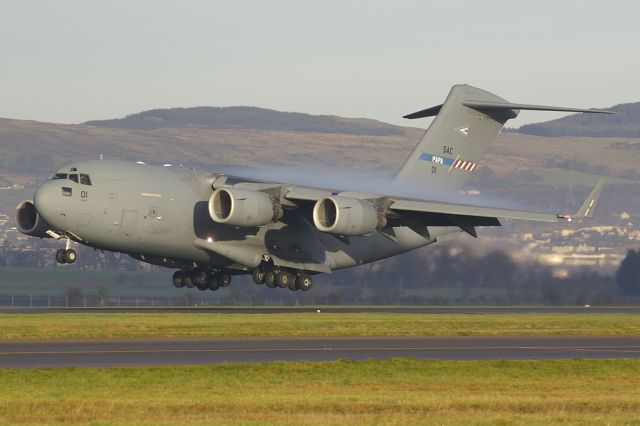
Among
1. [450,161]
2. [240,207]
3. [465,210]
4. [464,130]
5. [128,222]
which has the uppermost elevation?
[464,130]

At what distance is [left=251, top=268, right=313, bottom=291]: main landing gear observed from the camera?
42219mm

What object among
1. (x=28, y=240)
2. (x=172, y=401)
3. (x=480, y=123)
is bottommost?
(x=28, y=240)

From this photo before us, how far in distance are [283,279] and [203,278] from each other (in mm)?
3146

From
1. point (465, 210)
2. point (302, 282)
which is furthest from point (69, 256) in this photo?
point (465, 210)

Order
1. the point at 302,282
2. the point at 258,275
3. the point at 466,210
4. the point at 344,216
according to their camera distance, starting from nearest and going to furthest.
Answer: the point at 344,216, the point at 466,210, the point at 258,275, the point at 302,282

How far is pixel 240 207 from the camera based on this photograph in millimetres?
39375

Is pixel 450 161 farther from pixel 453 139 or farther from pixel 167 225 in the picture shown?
pixel 167 225

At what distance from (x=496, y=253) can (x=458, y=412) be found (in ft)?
118

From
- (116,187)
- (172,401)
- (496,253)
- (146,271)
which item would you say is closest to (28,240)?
(146,271)

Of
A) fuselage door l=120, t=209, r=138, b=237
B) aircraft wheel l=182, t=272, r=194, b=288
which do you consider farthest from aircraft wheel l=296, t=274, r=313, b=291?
fuselage door l=120, t=209, r=138, b=237

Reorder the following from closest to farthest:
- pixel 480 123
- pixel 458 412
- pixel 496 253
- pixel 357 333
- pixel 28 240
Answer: pixel 458 412 → pixel 357 333 → pixel 480 123 → pixel 496 253 → pixel 28 240

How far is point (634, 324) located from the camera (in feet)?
117

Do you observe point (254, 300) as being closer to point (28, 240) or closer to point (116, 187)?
point (116, 187)

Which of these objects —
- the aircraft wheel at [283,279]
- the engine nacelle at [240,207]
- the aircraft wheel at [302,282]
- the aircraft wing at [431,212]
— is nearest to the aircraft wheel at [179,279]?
the aircraft wheel at [283,279]
